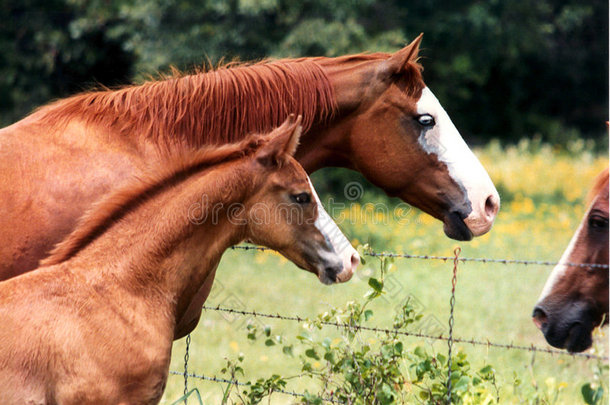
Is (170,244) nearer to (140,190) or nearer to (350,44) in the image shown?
(140,190)

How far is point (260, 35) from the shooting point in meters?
13.1

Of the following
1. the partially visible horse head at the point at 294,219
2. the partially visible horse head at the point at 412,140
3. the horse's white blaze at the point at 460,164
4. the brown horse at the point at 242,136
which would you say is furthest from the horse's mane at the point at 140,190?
the horse's white blaze at the point at 460,164

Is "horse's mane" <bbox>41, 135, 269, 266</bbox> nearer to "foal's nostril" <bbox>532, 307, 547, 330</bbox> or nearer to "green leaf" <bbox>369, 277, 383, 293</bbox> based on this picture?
"green leaf" <bbox>369, 277, 383, 293</bbox>

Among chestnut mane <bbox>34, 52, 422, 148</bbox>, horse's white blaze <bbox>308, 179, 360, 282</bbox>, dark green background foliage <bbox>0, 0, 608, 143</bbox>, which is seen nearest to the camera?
horse's white blaze <bbox>308, 179, 360, 282</bbox>

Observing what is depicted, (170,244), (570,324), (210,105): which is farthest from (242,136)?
(570,324)

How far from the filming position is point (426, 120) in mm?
4242

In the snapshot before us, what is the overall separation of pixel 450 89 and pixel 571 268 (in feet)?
51.4

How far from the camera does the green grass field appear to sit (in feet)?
20.5

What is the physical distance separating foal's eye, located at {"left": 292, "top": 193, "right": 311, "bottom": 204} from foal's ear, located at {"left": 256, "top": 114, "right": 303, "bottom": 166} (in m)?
0.18

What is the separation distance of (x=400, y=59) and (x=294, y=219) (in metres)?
1.21

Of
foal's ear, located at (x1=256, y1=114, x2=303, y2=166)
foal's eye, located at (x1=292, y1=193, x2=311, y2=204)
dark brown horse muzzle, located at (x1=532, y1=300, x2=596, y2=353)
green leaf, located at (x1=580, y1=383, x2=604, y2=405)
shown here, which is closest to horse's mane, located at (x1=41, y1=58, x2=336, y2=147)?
foal's ear, located at (x1=256, y1=114, x2=303, y2=166)

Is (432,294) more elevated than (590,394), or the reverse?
(590,394)

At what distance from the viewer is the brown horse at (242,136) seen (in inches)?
146

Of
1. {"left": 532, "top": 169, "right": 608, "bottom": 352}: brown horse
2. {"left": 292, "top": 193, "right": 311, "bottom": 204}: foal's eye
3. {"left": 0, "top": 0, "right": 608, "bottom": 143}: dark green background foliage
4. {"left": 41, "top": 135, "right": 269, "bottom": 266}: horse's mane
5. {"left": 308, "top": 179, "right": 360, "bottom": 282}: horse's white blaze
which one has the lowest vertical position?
{"left": 0, "top": 0, "right": 608, "bottom": 143}: dark green background foliage
